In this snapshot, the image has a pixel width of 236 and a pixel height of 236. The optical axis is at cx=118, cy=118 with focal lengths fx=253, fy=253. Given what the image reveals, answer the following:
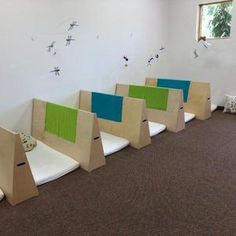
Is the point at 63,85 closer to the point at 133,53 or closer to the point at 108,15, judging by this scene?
the point at 108,15

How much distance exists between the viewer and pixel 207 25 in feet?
16.0

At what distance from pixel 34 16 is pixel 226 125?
309 centimetres

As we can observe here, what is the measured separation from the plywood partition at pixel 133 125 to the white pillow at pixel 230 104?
2192 mm

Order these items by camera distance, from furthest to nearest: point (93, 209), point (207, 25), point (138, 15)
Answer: point (207, 25)
point (138, 15)
point (93, 209)

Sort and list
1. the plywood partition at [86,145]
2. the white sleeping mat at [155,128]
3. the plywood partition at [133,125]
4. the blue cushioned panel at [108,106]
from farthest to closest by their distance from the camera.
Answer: the white sleeping mat at [155,128], the blue cushioned panel at [108,106], the plywood partition at [133,125], the plywood partition at [86,145]

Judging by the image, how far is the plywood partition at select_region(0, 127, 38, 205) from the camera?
76.3 inches

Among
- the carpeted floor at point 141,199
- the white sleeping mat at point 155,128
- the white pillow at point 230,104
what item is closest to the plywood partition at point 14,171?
the carpeted floor at point 141,199

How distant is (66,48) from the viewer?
11.0 ft

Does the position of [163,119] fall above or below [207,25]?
below

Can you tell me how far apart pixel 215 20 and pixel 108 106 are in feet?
9.66

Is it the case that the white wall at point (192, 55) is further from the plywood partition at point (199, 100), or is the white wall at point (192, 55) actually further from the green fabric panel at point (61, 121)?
the green fabric panel at point (61, 121)

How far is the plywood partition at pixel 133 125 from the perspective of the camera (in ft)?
9.78

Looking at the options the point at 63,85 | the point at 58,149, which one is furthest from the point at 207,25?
the point at 58,149

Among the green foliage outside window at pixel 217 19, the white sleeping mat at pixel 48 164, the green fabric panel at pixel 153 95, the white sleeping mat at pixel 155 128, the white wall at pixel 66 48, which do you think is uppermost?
the green foliage outside window at pixel 217 19
